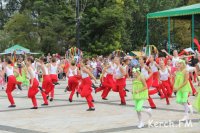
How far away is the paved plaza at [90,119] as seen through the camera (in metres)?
10.8

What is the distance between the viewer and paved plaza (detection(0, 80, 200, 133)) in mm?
10758

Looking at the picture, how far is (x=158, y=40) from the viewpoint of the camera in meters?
58.6

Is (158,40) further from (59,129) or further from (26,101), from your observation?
(59,129)

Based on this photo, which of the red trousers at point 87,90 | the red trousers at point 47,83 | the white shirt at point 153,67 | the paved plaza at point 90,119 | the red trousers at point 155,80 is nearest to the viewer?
the paved plaza at point 90,119

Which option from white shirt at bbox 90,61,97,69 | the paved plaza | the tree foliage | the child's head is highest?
the tree foliage

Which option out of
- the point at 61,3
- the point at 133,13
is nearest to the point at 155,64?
the point at 61,3

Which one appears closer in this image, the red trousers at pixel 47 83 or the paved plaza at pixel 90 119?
the paved plaza at pixel 90 119

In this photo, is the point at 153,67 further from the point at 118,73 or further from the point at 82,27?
the point at 82,27

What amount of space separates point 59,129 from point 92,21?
116 feet

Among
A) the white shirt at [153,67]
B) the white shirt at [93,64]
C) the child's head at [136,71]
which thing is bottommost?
the white shirt at [93,64]

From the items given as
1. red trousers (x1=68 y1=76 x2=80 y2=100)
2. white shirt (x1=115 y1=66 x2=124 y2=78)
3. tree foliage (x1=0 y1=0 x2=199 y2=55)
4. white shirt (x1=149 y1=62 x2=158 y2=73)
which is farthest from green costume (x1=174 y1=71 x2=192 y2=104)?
tree foliage (x1=0 y1=0 x2=199 y2=55)

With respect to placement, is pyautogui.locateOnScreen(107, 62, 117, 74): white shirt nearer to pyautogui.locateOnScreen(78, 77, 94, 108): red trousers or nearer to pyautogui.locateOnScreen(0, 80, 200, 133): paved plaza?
pyautogui.locateOnScreen(0, 80, 200, 133): paved plaza

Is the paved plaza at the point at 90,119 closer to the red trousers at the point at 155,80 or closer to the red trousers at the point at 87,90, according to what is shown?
the red trousers at the point at 87,90

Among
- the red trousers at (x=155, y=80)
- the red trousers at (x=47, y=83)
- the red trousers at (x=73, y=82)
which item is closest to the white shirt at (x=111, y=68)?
the red trousers at (x=73, y=82)
